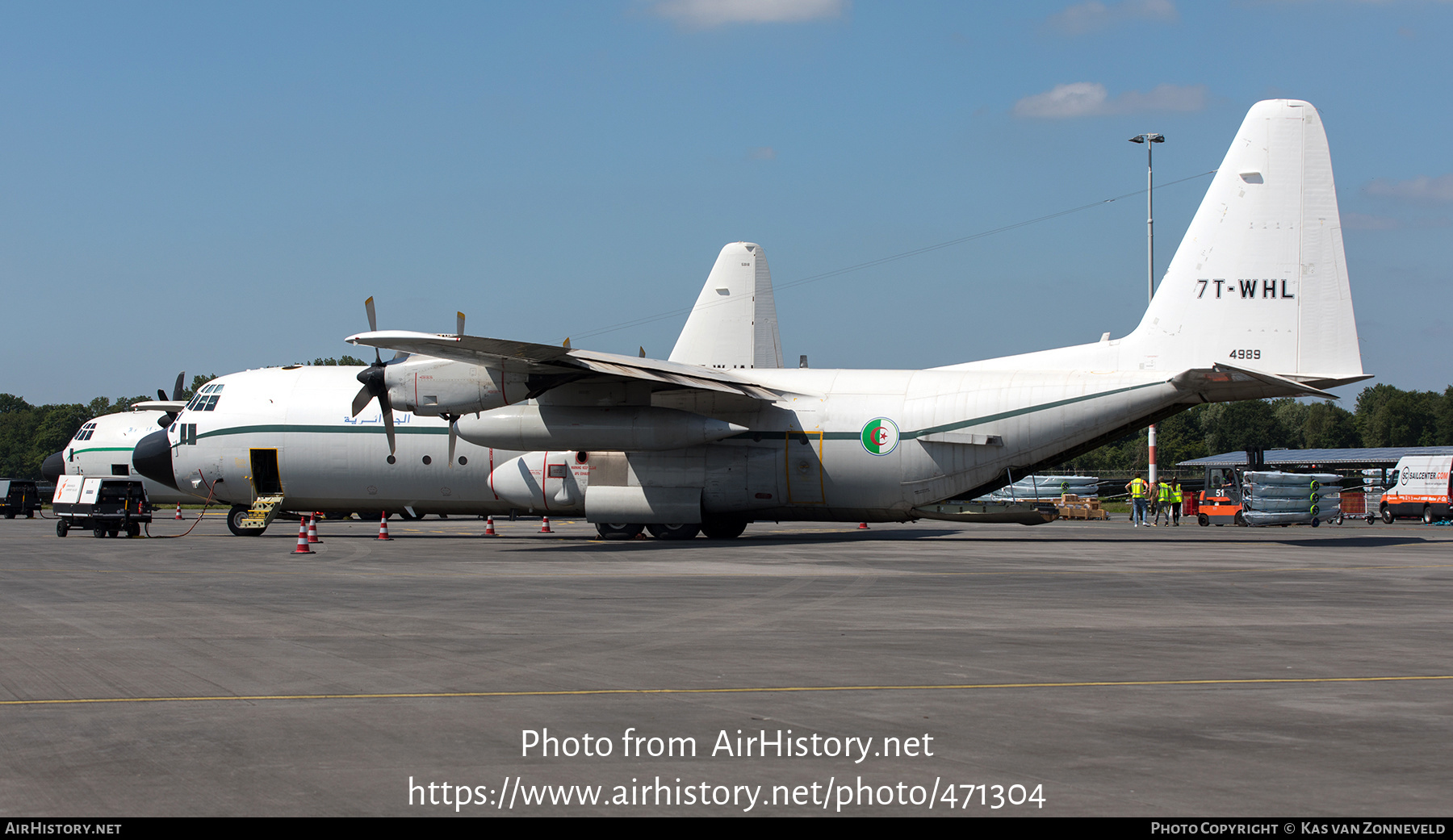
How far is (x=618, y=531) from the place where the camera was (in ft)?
98.0

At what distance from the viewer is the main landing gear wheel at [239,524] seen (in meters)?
29.9

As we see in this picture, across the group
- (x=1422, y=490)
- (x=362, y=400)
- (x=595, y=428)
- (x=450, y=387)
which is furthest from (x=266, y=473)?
(x=1422, y=490)

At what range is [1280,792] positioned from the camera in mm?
Answer: 5660

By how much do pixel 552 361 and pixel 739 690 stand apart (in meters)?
16.8

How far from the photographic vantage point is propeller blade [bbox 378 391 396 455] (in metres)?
26.3

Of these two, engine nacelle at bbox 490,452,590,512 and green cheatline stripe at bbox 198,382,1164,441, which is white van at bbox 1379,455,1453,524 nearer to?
green cheatline stripe at bbox 198,382,1164,441

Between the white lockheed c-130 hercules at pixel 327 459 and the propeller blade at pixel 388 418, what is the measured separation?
6 centimetres

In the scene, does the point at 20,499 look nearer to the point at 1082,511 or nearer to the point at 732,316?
the point at 732,316

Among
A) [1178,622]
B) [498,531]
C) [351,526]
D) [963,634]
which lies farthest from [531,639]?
[351,526]

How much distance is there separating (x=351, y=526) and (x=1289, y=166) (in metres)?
29.3

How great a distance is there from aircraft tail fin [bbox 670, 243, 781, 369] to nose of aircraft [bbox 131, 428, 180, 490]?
15202mm

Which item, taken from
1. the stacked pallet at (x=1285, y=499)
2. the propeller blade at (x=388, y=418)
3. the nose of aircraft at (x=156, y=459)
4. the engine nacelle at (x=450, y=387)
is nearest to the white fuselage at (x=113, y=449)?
the nose of aircraft at (x=156, y=459)

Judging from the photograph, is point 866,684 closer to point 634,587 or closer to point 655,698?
point 655,698

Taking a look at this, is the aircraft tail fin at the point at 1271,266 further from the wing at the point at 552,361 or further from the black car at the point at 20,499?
the black car at the point at 20,499
